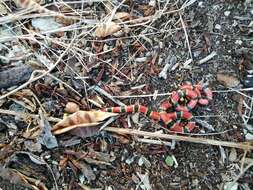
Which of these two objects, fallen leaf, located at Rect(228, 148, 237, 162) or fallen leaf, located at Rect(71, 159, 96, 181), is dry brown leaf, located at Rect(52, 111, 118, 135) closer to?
fallen leaf, located at Rect(71, 159, 96, 181)

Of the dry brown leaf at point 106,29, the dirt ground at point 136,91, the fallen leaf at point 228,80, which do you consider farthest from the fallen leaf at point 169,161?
the dry brown leaf at point 106,29

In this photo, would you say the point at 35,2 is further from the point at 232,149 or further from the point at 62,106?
the point at 232,149

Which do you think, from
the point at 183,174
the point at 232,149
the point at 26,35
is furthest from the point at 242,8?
the point at 26,35

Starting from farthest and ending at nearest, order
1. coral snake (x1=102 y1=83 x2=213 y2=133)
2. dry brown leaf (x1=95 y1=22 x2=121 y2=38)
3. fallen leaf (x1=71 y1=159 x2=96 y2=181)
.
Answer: dry brown leaf (x1=95 y1=22 x2=121 y2=38)
coral snake (x1=102 y1=83 x2=213 y2=133)
fallen leaf (x1=71 y1=159 x2=96 y2=181)

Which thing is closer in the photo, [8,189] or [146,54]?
[8,189]

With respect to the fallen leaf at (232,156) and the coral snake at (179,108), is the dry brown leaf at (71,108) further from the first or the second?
the fallen leaf at (232,156)

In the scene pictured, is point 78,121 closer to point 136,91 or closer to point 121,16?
point 136,91

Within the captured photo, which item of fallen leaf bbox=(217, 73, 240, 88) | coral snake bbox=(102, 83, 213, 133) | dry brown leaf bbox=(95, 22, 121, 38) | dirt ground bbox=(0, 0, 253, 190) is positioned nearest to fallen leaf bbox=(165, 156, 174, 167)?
dirt ground bbox=(0, 0, 253, 190)
